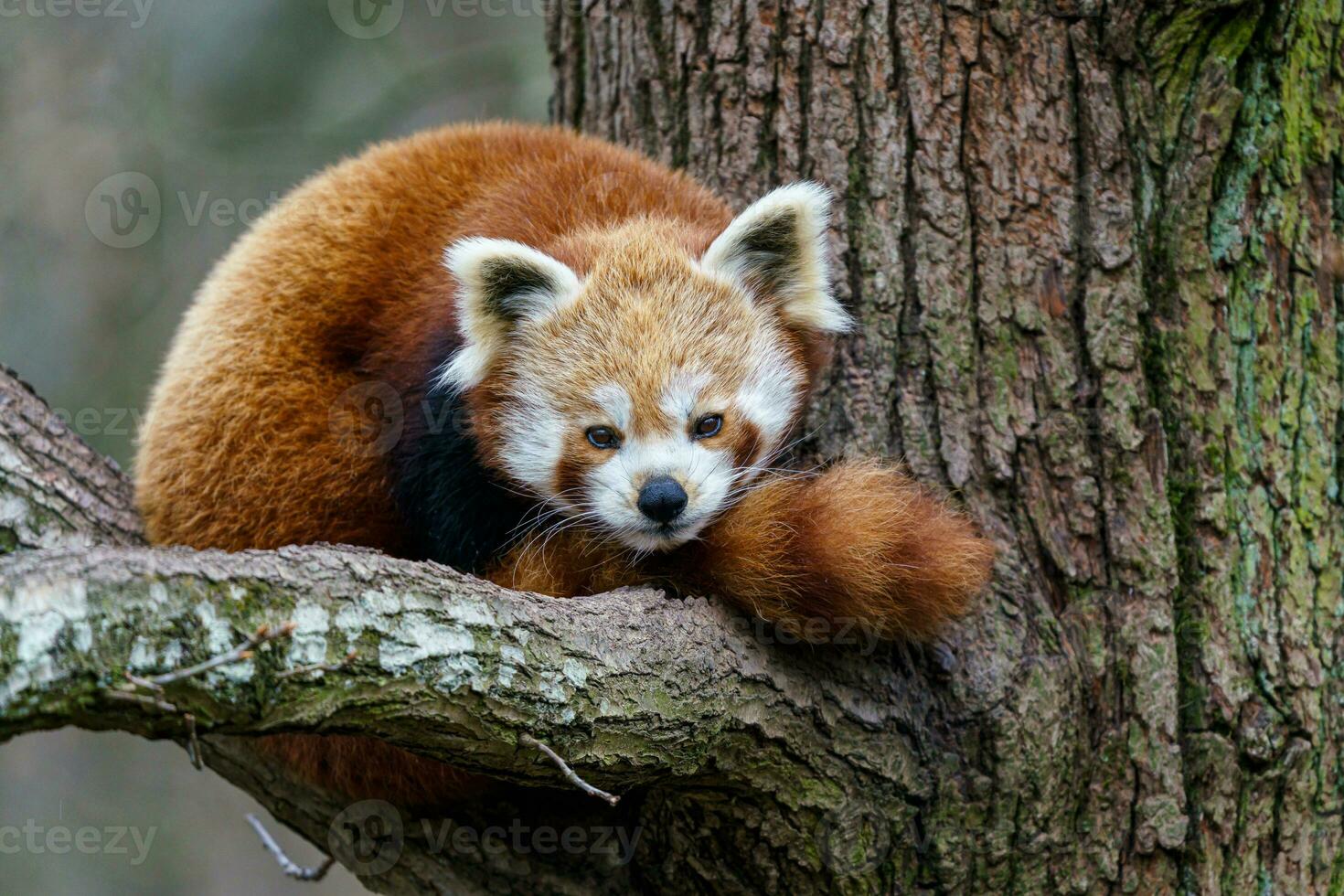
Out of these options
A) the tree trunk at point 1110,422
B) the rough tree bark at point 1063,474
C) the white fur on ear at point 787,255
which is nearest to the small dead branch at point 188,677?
the rough tree bark at point 1063,474

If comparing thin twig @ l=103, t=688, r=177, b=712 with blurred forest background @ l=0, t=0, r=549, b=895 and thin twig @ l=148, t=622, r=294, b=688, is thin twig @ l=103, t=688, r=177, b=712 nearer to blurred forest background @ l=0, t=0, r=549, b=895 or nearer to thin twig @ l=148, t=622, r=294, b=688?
thin twig @ l=148, t=622, r=294, b=688

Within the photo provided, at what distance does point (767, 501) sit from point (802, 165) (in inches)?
47.9

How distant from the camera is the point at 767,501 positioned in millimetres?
3121

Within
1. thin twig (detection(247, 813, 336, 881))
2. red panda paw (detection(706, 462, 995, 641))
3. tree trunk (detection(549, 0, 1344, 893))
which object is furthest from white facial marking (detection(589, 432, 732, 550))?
thin twig (detection(247, 813, 336, 881))

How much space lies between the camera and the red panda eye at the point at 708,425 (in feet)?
10.9

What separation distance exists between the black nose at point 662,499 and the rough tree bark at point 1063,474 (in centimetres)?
25

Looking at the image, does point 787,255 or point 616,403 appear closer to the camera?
point 616,403

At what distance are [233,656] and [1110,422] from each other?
2.48m

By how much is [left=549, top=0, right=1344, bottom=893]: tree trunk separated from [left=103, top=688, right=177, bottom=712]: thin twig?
1.69 metres

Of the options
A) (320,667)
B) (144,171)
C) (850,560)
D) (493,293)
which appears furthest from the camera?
(144,171)

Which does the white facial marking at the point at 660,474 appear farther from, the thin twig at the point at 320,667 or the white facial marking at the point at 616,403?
the thin twig at the point at 320,667

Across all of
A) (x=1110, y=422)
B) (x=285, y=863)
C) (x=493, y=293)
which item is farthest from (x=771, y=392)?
(x=285, y=863)

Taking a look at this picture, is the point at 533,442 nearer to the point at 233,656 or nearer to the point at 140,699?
the point at 233,656

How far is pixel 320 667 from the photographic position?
218 cm
